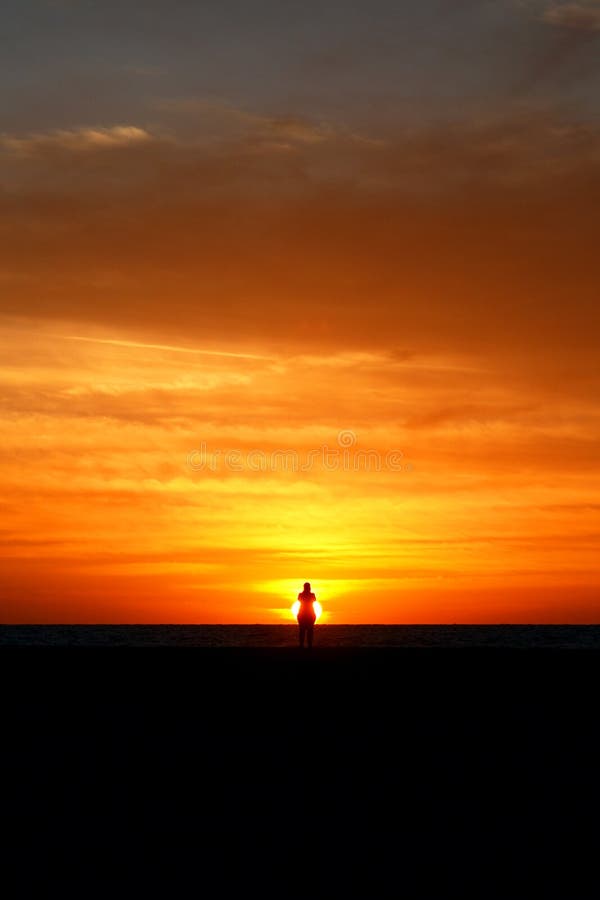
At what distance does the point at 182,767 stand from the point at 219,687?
913cm

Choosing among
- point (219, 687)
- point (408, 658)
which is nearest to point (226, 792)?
point (219, 687)

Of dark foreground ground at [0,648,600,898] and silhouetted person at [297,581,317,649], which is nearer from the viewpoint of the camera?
dark foreground ground at [0,648,600,898]

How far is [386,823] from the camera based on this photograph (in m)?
9.13

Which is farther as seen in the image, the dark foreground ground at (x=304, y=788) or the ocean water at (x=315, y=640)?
the ocean water at (x=315, y=640)

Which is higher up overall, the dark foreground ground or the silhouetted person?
the silhouetted person

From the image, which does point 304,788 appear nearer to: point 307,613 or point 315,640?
point 307,613

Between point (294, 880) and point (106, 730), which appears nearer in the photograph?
point (294, 880)

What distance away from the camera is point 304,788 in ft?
34.3

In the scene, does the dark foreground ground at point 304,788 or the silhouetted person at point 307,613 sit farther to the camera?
the silhouetted person at point 307,613

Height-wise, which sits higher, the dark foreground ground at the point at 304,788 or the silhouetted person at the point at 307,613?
the silhouetted person at the point at 307,613

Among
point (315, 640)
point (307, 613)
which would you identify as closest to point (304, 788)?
point (307, 613)

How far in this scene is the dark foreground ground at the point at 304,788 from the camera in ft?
25.1

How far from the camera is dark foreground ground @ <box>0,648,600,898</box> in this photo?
302 inches

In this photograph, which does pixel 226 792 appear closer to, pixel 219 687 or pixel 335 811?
pixel 335 811
